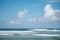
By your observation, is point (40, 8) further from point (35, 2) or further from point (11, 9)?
point (11, 9)

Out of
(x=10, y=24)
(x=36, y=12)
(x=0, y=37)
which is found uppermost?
(x=36, y=12)

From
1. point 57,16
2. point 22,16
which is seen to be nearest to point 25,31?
point 22,16

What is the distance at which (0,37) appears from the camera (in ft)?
7.88

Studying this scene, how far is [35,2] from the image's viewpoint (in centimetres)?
236

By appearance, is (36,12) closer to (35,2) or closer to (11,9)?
(35,2)

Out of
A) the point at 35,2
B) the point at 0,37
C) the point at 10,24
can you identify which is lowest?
the point at 0,37

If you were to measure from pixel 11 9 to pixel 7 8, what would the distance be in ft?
0.26

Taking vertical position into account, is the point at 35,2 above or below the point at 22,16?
above

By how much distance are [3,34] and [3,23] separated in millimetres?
207

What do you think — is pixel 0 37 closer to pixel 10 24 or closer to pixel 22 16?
pixel 10 24

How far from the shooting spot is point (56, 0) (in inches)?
92.5

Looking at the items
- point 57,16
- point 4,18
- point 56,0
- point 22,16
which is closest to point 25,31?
point 22,16

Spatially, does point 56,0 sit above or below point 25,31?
above

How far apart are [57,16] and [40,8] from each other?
13.6 inches
